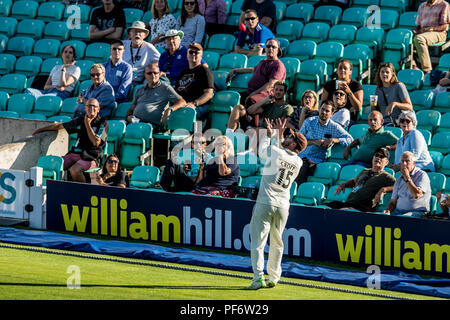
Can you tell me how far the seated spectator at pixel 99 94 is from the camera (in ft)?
47.4

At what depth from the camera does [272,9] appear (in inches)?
617

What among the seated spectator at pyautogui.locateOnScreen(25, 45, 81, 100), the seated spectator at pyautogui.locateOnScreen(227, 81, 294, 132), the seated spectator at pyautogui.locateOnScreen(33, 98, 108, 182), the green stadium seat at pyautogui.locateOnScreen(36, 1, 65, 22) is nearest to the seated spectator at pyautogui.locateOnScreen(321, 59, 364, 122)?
the seated spectator at pyautogui.locateOnScreen(227, 81, 294, 132)

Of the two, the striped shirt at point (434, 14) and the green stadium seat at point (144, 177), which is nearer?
the green stadium seat at point (144, 177)

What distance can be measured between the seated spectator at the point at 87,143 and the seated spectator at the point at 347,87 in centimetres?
339

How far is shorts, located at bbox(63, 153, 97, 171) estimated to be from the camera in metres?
13.4

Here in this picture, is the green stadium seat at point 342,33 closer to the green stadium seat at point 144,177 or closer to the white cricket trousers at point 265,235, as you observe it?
the green stadium seat at point 144,177

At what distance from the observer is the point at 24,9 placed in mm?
18266

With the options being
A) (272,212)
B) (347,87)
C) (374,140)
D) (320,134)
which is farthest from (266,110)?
(272,212)

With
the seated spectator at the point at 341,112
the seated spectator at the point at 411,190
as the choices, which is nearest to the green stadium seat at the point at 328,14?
the seated spectator at the point at 341,112

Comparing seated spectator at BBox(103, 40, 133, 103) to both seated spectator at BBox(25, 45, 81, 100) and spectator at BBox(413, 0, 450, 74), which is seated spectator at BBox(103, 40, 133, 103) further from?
spectator at BBox(413, 0, 450, 74)

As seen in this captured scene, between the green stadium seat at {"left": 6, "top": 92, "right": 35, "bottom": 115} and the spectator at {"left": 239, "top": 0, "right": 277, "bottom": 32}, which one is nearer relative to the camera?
the spectator at {"left": 239, "top": 0, "right": 277, "bottom": 32}

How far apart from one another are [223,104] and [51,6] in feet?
18.5

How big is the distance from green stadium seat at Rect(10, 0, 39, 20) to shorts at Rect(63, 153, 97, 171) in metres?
5.59
